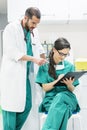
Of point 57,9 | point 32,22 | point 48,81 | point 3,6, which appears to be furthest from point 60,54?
point 3,6

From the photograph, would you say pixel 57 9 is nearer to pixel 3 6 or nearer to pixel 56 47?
pixel 56 47

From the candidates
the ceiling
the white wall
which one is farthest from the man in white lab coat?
the ceiling

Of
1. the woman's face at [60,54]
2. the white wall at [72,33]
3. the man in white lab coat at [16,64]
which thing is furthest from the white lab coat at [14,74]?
the white wall at [72,33]

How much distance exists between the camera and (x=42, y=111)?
95.7 inches

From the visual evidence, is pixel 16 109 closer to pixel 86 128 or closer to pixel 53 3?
pixel 86 128

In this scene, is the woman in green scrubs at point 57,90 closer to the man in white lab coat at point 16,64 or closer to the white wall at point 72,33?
the man in white lab coat at point 16,64

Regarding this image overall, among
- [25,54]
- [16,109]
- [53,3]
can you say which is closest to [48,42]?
[53,3]

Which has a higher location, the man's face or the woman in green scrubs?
the man's face

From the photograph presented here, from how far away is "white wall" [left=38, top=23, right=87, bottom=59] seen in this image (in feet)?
11.5

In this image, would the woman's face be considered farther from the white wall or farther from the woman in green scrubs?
the white wall

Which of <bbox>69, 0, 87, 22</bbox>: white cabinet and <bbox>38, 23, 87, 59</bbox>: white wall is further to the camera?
<bbox>38, 23, 87, 59</bbox>: white wall

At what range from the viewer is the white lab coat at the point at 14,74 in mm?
2465

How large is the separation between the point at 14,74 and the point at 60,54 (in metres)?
0.46

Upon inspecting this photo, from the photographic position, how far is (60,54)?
94.7 inches
